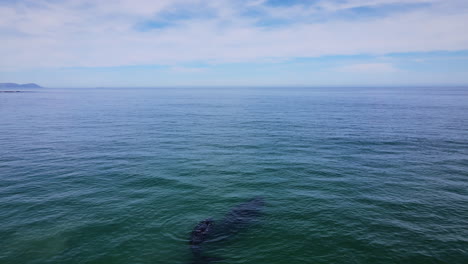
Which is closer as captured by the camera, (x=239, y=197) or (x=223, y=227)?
(x=223, y=227)

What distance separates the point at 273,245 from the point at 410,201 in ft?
47.0

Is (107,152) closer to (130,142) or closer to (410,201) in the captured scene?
(130,142)

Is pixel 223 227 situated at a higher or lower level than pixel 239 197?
lower

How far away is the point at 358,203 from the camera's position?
22.6m

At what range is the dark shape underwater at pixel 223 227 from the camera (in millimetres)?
16828

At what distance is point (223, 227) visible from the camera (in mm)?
19406

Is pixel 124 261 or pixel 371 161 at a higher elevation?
pixel 371 161

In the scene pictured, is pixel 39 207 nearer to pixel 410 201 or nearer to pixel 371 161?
pixel 410 201

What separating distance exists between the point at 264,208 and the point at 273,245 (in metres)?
4.77

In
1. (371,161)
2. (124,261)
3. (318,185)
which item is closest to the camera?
(124,261)

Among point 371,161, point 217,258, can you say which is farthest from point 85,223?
point 371,161

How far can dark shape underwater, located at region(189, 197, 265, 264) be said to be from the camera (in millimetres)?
16828

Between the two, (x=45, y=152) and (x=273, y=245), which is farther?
(x=45, y=152)

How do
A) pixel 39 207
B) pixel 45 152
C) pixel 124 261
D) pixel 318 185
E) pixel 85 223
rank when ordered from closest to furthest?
pixel 124 261, pixel 85 223, pixel 39 207, pixel 318 185, pixel 45 152
